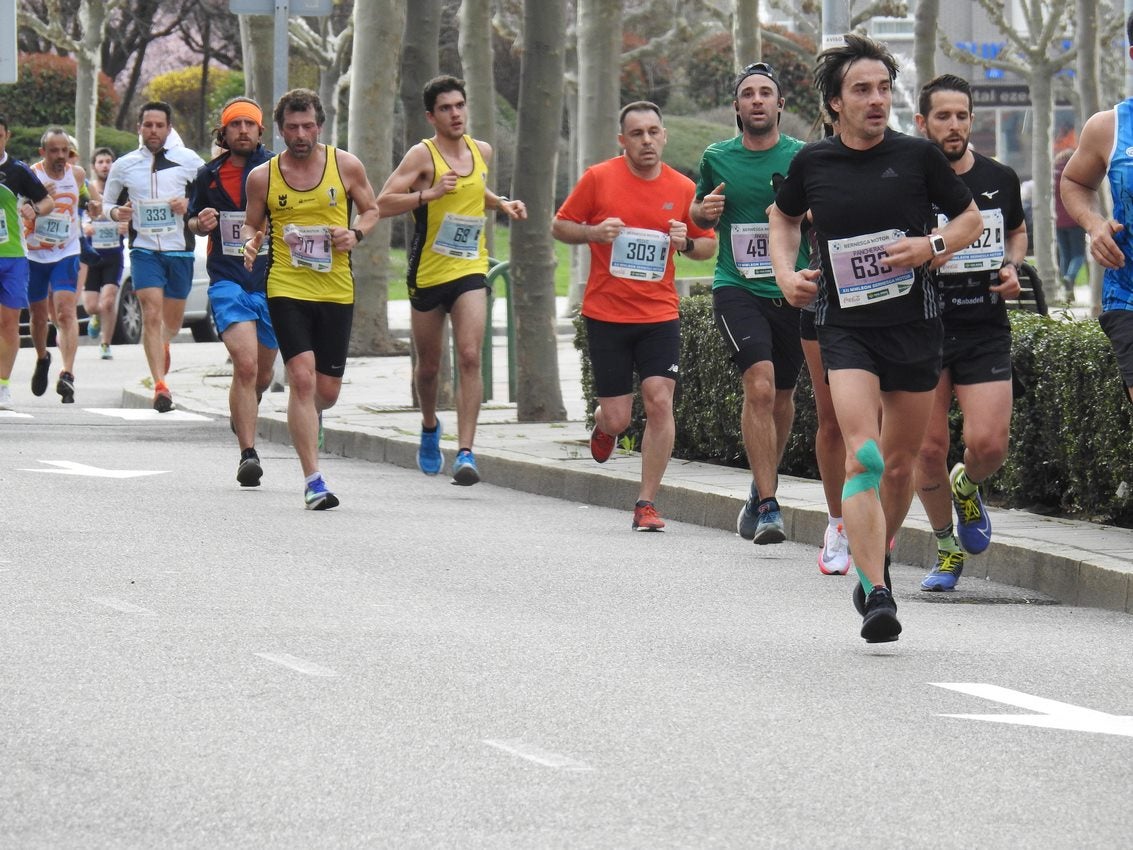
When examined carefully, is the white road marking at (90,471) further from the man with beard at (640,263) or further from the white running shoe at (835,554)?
the white running shoe at (835,554)

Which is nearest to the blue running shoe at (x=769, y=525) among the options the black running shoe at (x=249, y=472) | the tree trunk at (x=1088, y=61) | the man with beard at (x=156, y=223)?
the black running shoe at (x=249, y=472)

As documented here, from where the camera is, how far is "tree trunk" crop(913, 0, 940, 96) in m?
20.6

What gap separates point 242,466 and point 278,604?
4.20m

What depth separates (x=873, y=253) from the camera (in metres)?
7.52

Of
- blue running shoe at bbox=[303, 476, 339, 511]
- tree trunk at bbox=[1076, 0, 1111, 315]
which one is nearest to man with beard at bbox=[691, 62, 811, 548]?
blue running shoe at bbox=[303, 476, 339, 511]

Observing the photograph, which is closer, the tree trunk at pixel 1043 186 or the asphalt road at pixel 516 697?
the asphalt road at pixel 516 697

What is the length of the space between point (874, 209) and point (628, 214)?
3550mm

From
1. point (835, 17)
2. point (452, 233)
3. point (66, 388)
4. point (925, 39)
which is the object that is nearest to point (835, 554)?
point (452, 233)

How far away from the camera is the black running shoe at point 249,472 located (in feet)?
40.0

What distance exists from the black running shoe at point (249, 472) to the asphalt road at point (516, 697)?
1.43 m

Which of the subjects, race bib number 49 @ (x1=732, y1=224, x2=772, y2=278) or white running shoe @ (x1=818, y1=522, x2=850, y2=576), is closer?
white running shoe @ (x1=818, y1=522, x2=850, y2=576)

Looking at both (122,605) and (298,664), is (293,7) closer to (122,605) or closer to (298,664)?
(122,605)

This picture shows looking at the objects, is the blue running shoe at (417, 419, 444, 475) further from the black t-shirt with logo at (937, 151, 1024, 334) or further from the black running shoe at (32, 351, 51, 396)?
the black running shoe at (32, 351, 51, 396)

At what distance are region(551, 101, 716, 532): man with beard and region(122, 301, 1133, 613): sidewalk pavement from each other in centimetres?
65
